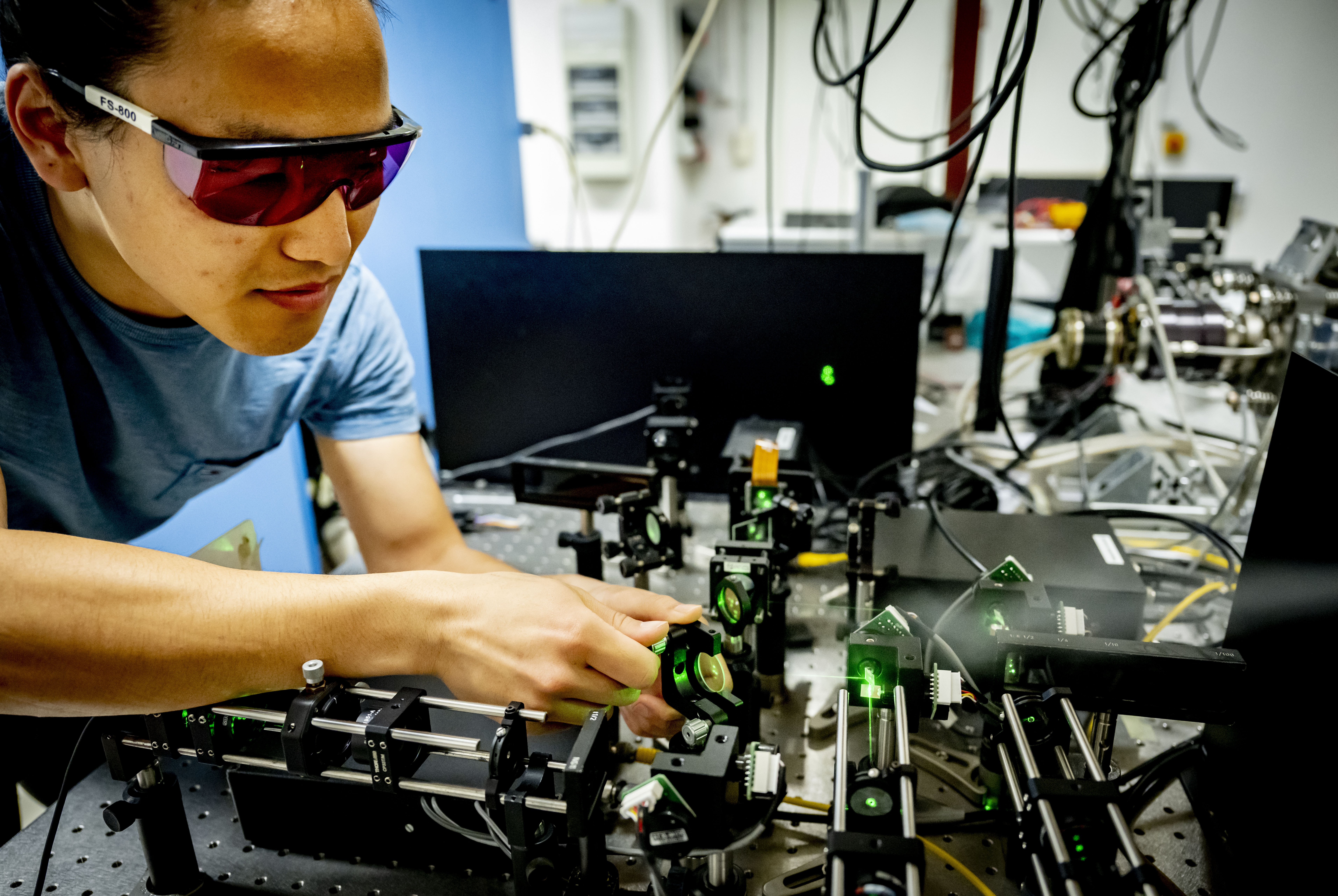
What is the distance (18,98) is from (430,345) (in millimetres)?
875

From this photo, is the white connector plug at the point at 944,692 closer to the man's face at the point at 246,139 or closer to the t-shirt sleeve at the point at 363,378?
the man's face at the point at 246,139

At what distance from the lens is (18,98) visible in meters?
0.66

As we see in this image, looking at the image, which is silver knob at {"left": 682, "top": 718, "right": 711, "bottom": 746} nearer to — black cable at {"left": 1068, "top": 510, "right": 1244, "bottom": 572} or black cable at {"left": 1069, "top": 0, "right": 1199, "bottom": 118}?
black cable at {"left": 1068, "top": 510, "right": 1244, "bottom": 572}

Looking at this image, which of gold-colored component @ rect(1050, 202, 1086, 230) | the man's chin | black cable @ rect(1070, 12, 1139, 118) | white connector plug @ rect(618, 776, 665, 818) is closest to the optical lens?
white connector plug @ rect(618, 776, 665, 818)

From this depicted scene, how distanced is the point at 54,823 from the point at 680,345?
3.37 ft

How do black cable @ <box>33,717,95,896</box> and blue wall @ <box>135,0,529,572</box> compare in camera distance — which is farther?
blue wall @ <box>135,0,529,572</box>

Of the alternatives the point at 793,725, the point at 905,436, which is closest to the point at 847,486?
the point at 905,436

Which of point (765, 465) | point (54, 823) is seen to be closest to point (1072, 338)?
point (765, 465)

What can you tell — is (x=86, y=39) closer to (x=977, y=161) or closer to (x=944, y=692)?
(x=944, y=692)

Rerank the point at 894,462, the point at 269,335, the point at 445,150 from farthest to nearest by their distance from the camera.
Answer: the point at 445,150 < the point at 894,462 < the point at 269,335

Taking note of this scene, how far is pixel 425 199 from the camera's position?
6.86 feet

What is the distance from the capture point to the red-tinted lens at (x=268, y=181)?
640 mm

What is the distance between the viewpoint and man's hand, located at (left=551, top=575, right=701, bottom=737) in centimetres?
81

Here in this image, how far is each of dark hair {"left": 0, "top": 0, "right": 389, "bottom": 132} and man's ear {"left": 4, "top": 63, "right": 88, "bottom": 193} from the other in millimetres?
13
